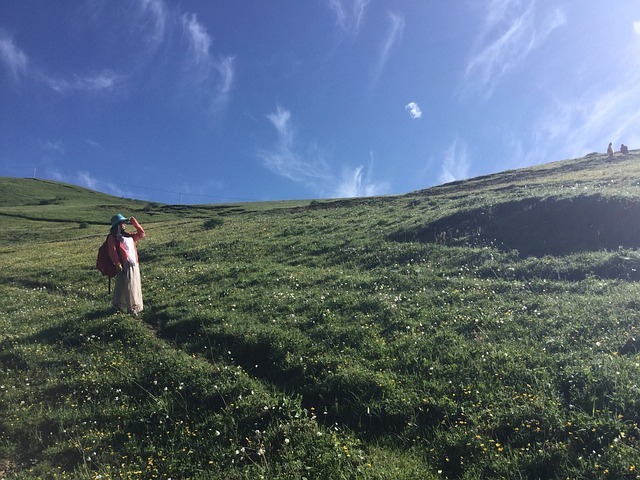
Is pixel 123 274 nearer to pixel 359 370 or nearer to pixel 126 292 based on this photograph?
pixel 126 292

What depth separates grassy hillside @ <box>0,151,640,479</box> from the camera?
6301mm

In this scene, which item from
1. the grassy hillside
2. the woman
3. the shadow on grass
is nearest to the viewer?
the grassy hillside

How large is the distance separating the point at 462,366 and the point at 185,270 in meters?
15.3

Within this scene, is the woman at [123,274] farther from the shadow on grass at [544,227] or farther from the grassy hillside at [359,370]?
the shadow on grass at [544,227]

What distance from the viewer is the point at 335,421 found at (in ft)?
24.0

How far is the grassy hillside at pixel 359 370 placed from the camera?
630cm

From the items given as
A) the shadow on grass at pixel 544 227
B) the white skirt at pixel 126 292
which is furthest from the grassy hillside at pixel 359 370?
the white skirt at pixel 126 292

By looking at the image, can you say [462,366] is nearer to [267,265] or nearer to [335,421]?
[335,421]

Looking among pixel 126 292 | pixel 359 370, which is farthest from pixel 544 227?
pixel 126 292

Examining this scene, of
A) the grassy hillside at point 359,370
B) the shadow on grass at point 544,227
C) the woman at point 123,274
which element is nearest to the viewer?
the grassy hillside at point 359,370

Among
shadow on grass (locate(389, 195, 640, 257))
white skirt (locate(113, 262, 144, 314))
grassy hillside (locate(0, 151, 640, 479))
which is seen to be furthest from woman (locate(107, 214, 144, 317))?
shadow on grass (locate(389, 195, 640, 257))

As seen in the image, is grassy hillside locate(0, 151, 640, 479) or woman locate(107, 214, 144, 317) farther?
woman locate(107, 214, 144, 317)

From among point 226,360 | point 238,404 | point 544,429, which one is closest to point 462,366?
point 544,429

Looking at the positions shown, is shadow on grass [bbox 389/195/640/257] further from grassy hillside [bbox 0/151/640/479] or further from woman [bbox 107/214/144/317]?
woman [bbox 107/214/144/317]
